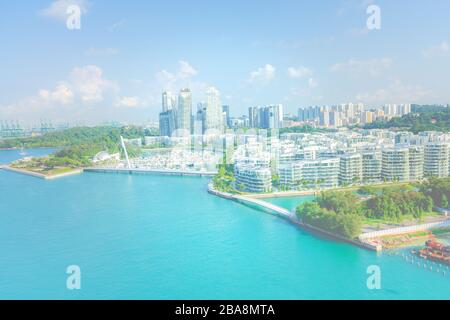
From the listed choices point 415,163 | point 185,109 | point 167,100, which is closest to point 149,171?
point 415,163

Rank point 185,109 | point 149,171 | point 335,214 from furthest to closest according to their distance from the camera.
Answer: point 185,109 → point 149,171 → point 335,214

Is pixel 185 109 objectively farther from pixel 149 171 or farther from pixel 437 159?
pixel 437 159

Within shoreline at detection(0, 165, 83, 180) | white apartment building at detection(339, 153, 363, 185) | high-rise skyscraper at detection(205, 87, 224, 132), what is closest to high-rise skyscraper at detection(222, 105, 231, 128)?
high-rise skyscraper at detection(205, 87, 224, 132)

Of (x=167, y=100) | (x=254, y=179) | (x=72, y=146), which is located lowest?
(x=254, y=179)

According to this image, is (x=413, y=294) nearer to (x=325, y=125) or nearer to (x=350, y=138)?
(x=350, y=138)
